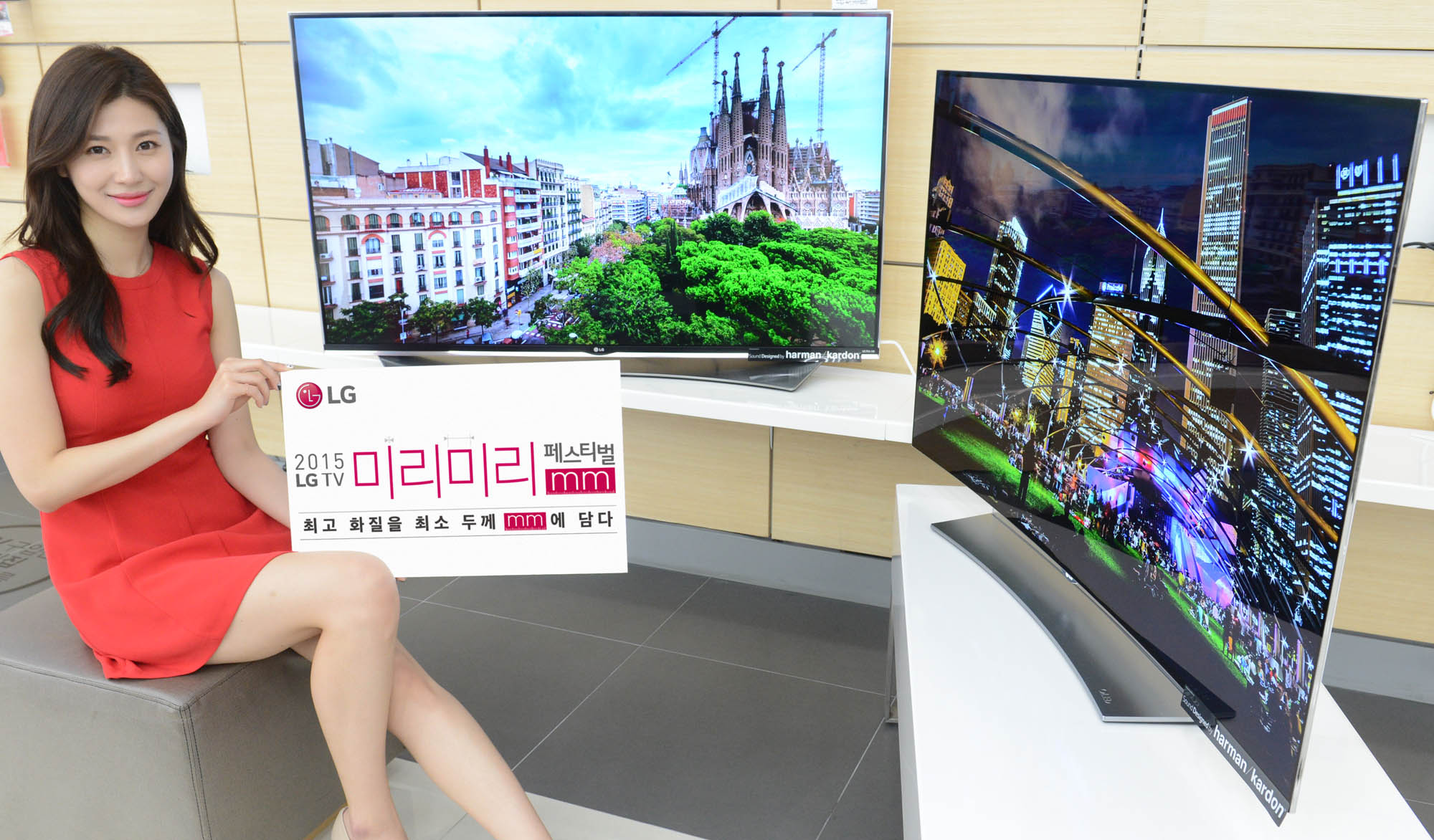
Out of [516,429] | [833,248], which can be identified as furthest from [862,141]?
[516,429]

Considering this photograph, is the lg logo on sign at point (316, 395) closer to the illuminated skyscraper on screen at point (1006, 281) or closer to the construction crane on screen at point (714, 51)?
the illuminated skyscraper on screen at point (1006, 281)

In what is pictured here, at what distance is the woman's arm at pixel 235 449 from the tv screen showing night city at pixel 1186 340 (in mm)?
1301

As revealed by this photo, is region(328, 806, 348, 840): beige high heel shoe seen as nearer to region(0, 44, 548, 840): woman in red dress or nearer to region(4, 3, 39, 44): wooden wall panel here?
region(0, 44, 548, 840): woman in red dress

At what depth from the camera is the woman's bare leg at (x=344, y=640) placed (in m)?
1.43

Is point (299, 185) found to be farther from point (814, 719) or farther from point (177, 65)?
point (814, 719)

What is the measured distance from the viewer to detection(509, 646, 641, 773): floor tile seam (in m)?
2.02

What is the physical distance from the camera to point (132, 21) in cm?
319

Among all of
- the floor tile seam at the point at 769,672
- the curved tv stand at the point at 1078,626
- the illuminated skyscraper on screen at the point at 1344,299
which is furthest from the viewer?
the floor tile seam at the point at 769,672

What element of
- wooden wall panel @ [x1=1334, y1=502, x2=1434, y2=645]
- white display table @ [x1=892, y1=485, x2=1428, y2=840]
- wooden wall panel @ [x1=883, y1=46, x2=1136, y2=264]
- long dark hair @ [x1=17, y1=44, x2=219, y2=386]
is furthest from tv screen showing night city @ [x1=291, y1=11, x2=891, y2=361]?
wooden wall panel @ [x1=1334, y1=502, x2=1434, y2=645]

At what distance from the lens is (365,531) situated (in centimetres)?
144

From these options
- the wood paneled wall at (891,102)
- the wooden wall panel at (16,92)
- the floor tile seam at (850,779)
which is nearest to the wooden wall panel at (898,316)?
the wood paneled wall at (891,102)

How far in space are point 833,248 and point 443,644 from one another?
4.71 ft

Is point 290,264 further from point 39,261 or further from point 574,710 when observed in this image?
point 574,710

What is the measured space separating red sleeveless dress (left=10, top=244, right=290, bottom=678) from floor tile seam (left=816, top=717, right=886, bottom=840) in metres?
1.13
